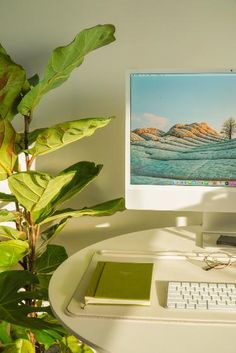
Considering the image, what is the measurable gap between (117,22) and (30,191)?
32.7 inches

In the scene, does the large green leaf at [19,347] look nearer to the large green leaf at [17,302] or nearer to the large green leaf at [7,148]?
the large green leaf at [17,302]

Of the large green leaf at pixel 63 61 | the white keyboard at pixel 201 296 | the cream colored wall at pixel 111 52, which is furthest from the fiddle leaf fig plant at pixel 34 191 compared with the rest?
the white keyboard at pixel 201 296

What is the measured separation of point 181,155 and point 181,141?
4 cm

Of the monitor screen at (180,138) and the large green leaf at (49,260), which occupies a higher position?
the monitor screen at (180,138)

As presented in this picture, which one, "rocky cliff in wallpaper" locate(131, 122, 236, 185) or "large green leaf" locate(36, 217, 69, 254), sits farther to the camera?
"large green leaf" locate(36, 217, 69, 254)

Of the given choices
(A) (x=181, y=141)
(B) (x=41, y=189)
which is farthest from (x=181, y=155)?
(B) (x=41, y=189)

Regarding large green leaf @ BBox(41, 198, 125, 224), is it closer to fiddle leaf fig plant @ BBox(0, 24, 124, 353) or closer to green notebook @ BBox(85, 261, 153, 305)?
fiddle leaf fig plant @ BBox(0, 24, 124, 353)

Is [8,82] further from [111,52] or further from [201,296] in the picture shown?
[201,296]

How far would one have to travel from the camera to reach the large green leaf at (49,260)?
5.68 feet

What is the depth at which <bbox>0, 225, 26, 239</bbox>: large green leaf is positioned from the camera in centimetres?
164

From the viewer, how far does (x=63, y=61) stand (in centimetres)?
157

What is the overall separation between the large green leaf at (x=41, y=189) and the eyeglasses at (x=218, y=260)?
0.48 meters

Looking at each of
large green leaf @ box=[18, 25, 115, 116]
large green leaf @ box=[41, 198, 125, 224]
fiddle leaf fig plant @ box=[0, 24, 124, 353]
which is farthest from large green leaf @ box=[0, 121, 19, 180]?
large green leaf @ box=[41, 198, 125, 224]

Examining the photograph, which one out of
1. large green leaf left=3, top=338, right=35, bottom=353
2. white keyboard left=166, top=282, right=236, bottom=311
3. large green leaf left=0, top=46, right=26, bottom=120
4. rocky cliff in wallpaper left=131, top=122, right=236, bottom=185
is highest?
large green leaf left=0, top=46, right=26, bottom=120
